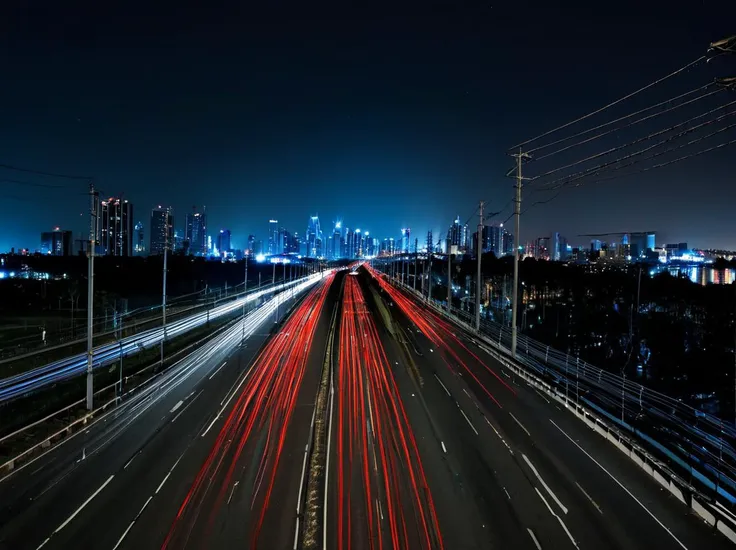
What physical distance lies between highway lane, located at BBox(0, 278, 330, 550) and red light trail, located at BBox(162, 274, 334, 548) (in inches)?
14.3

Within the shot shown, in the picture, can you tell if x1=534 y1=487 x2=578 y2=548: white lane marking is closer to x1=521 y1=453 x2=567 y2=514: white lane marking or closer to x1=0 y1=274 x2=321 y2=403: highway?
x1=521 y1=453 x2=567 y2=514: white lane marking

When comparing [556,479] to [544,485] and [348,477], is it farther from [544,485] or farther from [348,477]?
[348,477]

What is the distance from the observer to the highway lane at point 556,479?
29.4ft

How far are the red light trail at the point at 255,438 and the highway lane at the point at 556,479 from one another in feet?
17.0

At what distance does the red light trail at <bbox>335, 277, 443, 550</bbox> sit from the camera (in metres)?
8.85

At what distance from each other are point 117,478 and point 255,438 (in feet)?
12.3

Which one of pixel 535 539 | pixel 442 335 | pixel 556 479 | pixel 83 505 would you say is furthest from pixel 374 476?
pixel 442 335

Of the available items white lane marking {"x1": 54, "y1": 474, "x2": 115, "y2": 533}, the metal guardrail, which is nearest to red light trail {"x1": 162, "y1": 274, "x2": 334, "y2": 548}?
white lane marking {"x1": 54, "y1": 474, "x2": 115, "y2": 533}

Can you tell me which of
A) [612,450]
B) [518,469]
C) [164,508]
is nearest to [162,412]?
[164,508]

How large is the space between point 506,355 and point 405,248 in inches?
4411

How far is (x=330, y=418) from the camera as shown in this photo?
15461mm

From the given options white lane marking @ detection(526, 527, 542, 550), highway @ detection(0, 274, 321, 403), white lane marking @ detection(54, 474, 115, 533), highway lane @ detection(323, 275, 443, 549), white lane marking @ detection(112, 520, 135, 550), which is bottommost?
highway @ detection(0, 274, 321, 403)

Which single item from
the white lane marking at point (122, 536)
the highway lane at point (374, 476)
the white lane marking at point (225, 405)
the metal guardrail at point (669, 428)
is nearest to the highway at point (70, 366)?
the white lane marking at point (225, 405)

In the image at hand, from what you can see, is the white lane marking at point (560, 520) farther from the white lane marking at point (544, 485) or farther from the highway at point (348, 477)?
the white lane marking at point (544, 485)
